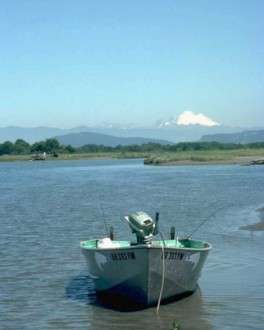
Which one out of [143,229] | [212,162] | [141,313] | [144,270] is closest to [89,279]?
[141,313]

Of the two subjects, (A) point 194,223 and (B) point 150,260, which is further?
(A) point 194,223

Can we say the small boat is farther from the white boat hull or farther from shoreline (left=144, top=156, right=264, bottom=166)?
shoreline (left=144, top=156, right=264, bottom=166)

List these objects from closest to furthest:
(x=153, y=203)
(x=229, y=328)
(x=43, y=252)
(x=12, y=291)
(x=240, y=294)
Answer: (x=229, y=328), (x=240, y=294), (x=12, y=291), (x=43, y=252), (x=153, y=203)

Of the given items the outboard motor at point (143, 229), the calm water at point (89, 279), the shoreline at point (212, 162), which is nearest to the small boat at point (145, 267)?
the outboard motor at point (143, 229)

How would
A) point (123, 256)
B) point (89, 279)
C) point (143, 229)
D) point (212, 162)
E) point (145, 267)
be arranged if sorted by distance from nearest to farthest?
point (145, 267), point (123, 256), point (143, 229), point (89, 279), point (212, 162)

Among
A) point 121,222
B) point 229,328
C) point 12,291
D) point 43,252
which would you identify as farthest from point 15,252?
point 229,328

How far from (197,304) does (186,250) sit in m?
1.68

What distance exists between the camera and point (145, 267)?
51.9 ft

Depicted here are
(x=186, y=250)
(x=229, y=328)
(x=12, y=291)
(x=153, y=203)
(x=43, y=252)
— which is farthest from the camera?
(x=153, y=203)

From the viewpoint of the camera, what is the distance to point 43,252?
25.3 m

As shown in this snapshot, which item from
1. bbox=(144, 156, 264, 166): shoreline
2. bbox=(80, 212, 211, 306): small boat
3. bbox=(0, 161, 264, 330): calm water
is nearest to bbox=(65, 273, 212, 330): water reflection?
bbox=(0, 161, 264, 330): calm water

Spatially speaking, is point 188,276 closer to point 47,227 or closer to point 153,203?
point 47,227

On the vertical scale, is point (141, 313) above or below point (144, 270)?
below

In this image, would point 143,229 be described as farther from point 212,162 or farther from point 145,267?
point 212,162
